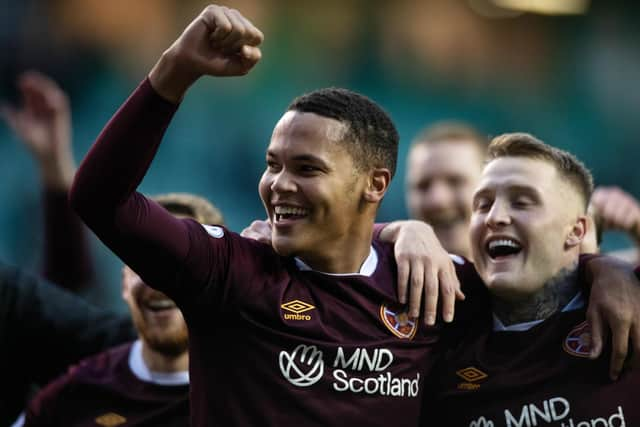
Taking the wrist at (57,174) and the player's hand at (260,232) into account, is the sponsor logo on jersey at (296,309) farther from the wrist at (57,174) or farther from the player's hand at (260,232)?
the wrist at (57,174)

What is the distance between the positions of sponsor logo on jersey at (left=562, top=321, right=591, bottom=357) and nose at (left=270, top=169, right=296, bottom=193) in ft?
2.81

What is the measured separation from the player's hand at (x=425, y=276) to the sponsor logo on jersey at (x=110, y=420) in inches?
43.6

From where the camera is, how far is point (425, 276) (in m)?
2.51

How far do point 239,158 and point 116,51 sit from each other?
50.0 inches

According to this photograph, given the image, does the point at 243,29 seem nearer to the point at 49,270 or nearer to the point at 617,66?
the point at 49,270

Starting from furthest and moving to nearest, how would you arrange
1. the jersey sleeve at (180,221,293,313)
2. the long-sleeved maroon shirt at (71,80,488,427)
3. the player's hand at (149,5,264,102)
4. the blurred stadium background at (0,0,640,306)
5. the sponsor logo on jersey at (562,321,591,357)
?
1. the blurred stadium background at (0,0,640,306)
2. the sponsor logo on jersey at (562,321,591,357)
3. the jersey sleeve at (180,221,293,313)
4. the long-sleeved maroon shirt at (71,80,488,427)
5. the player's hand at (149,5,264,102)

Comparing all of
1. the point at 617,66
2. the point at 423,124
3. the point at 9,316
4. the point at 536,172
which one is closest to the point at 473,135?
the point at 536,172

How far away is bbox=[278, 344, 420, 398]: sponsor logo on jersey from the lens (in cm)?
230

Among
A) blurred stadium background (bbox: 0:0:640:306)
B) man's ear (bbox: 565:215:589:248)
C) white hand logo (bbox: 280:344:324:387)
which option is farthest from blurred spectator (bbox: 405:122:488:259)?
blurred stadium background (bbox: 0:0:640:306)

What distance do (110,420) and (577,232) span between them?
5.27 ft

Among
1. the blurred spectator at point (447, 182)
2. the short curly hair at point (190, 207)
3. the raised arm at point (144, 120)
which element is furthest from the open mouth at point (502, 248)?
the blurred spectator at point (447, 182)

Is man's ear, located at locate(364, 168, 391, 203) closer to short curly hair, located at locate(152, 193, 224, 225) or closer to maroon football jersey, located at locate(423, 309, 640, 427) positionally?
maroon football jersey, located at locate(423, 309, 640, 427)

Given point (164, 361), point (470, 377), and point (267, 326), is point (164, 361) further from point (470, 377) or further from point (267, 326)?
point (470, 377)

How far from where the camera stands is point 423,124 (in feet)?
26.1
